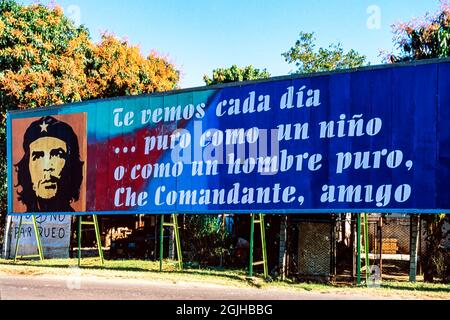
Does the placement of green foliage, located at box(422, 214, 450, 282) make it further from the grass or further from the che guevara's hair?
the che guevara's hair

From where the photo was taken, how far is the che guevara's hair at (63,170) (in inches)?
783

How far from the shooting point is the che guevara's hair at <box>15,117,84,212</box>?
1989 cm

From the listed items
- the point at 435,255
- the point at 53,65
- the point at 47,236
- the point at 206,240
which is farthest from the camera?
the point at 53,65

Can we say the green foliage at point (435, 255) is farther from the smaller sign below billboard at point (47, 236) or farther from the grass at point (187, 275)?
the smaller sign below billboard at point (47, 236)

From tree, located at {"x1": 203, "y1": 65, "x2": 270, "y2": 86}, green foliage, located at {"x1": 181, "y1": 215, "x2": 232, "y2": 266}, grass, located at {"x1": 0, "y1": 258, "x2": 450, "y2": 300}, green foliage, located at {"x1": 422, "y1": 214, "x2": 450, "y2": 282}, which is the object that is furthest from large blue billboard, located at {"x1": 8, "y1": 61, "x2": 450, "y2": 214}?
tree, located at {"x1": 203, "y1": 65, "x2": 270, "y2": 86}

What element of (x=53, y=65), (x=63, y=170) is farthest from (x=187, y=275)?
(x=53, y=65)

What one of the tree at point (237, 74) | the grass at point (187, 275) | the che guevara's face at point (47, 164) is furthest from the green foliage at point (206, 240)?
the tree at point (237, 74)

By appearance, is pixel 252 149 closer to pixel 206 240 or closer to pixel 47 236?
pixel 206 240

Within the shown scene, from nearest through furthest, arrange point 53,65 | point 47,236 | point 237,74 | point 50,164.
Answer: point 50,164 → point 47,236 → point 53,65 → point 237,74

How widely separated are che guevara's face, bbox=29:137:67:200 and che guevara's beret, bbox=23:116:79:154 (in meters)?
0.18

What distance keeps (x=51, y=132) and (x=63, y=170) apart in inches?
65.2

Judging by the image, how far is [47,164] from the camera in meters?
20.6

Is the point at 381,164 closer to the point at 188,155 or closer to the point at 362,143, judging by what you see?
the point at 362,143
